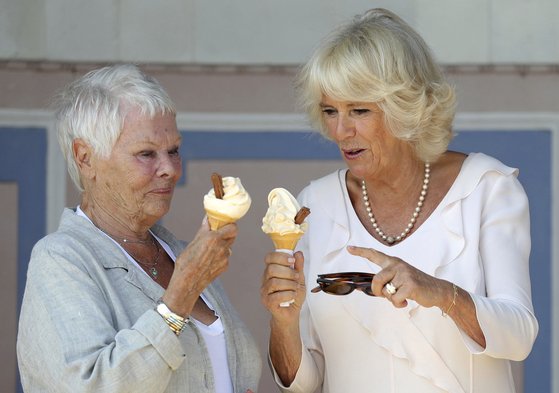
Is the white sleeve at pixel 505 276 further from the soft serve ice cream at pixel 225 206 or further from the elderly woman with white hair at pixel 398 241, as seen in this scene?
the soft serve ice cream at pixel 225 206

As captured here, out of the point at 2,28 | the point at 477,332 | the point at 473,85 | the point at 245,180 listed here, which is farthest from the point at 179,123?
the point at 477,332

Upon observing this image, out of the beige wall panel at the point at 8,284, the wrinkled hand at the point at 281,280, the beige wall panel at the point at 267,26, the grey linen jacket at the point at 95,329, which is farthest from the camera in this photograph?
the beige wall panel at the point at 267,26

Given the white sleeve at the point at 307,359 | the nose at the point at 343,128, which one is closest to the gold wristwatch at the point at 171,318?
the white sleeve at the point at 307,359

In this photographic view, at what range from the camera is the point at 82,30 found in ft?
16.5

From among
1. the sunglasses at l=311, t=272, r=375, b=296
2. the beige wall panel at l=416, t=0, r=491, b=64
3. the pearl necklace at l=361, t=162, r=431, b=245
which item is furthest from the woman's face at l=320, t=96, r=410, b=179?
the beige wall panel at l=416, t=0, r=491, b=64

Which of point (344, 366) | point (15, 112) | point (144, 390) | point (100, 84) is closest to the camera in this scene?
point (144, 390)

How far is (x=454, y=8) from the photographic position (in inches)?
201

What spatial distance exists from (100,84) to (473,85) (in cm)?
228

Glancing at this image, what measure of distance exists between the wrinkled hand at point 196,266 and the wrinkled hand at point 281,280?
251 mm

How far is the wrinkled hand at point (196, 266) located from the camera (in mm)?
2984

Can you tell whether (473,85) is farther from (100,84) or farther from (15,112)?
(100,84)

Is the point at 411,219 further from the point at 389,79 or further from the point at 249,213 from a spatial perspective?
the point at 249,213

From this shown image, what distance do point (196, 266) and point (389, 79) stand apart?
87 cm

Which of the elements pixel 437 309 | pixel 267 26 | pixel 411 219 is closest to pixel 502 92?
pixel 267 26
